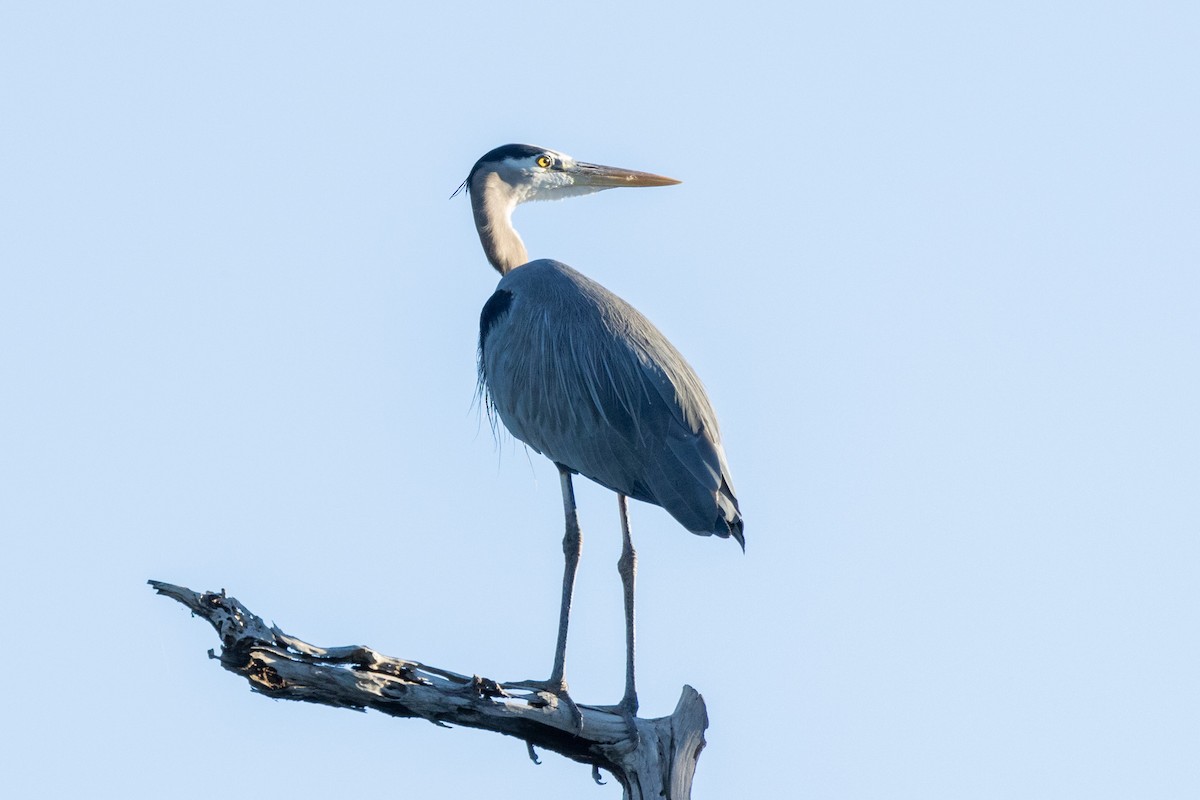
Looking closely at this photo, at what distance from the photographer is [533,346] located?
8367mm

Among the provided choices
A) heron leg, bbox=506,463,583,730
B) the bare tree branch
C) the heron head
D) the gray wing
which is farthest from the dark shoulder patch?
the bare tree branch

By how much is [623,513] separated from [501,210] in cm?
284

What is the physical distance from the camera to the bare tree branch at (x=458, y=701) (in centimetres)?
580

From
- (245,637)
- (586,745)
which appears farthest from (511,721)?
(245,637)

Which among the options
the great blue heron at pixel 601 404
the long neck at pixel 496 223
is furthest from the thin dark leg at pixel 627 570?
the long neck at pixel 496 223

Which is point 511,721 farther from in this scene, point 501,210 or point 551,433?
point 501,210

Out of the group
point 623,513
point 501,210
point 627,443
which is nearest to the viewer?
point 627,443

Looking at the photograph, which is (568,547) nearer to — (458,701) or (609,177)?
(458,701)

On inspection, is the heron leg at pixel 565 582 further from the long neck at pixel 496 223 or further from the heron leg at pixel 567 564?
the long neck at pixel 496 223

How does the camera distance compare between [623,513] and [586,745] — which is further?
[623,513]

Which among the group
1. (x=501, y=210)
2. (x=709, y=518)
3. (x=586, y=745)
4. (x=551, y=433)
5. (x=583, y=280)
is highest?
(x=501, y=210)

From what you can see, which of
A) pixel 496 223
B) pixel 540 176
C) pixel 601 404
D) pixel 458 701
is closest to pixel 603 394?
pixel 601 404

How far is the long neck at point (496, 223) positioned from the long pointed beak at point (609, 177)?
57cm

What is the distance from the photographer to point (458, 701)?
6.37 metres
